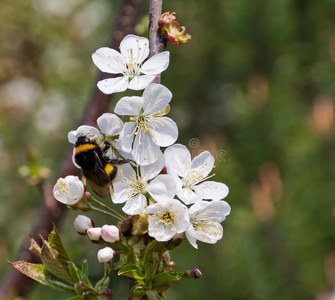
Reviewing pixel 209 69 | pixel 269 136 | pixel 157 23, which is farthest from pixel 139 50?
pixel 209 69

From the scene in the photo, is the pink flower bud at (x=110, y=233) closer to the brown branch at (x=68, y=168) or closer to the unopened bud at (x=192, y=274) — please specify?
the unopened bud at (x=192, y=274)

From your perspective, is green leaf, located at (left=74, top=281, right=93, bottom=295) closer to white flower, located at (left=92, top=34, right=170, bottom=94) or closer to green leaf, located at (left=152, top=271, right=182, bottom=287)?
green leaf, located at (left=152, top=271, right=182, bottom=287)

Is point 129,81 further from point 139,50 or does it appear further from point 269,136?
point 269,136

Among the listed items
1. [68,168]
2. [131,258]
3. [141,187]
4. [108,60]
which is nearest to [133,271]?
[131,258]

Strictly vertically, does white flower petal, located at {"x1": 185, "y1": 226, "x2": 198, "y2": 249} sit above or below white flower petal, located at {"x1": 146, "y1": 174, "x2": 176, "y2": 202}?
below

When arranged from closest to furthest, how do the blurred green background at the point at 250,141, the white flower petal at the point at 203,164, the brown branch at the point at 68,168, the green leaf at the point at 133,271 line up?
the green leaf at the point at 133,271 < the white flower petal at the point at 203,164 < the brown branch at the point at 68,168 < the blurred green background at the point at 250,141

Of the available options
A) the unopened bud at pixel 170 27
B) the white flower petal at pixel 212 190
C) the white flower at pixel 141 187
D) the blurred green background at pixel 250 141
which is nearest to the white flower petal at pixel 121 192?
the white flower at pixel 141 187

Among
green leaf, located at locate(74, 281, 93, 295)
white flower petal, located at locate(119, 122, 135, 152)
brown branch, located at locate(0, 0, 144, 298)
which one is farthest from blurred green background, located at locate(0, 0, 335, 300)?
green leaf, located at locate(74, 281, 93, 295)
